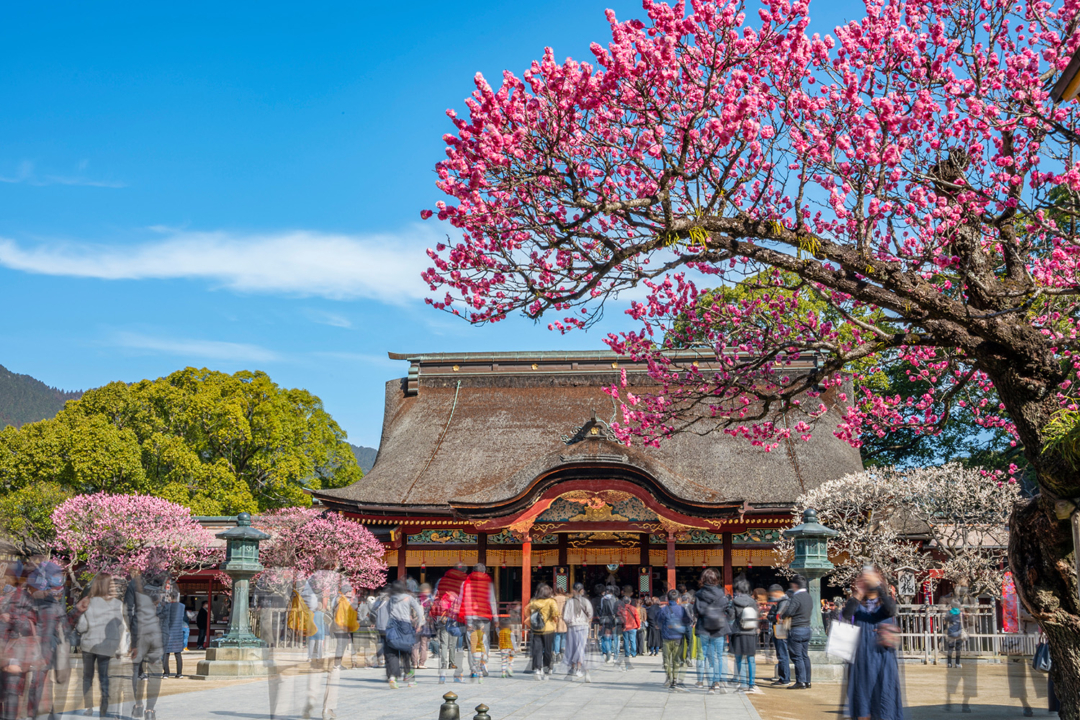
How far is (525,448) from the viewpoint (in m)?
28.3

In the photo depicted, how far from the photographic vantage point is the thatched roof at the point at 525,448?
2391 centimetres

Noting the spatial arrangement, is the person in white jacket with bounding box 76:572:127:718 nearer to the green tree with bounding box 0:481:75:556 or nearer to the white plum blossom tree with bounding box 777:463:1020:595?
the white plum blossom tree with bounding box 777:463:1020:595

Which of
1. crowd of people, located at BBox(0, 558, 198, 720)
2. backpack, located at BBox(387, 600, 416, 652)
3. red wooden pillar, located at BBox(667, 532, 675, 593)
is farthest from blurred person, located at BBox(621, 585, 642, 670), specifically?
crowd of people, located at BBox(0, 558, 198, 720)

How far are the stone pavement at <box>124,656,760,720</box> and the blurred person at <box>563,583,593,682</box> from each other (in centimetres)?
34

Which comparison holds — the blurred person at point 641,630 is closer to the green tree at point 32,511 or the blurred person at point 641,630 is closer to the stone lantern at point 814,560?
the stone lantern at point 814,560

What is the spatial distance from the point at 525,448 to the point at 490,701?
54.1 feet

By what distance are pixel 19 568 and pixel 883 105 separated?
30.3ft

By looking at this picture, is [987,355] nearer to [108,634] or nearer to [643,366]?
[108,634]

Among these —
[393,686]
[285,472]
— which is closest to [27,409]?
[285,472]

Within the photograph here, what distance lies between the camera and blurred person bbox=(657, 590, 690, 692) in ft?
44.5

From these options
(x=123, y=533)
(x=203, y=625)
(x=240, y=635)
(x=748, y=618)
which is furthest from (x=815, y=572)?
(x=123, y=533)

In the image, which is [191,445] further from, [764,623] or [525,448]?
[764,623]

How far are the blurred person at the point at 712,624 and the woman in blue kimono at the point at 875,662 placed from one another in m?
5.00

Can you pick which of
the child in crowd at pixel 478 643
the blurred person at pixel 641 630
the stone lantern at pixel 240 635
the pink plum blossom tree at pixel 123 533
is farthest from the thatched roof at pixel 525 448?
the child in crowd at pixel 478 643
